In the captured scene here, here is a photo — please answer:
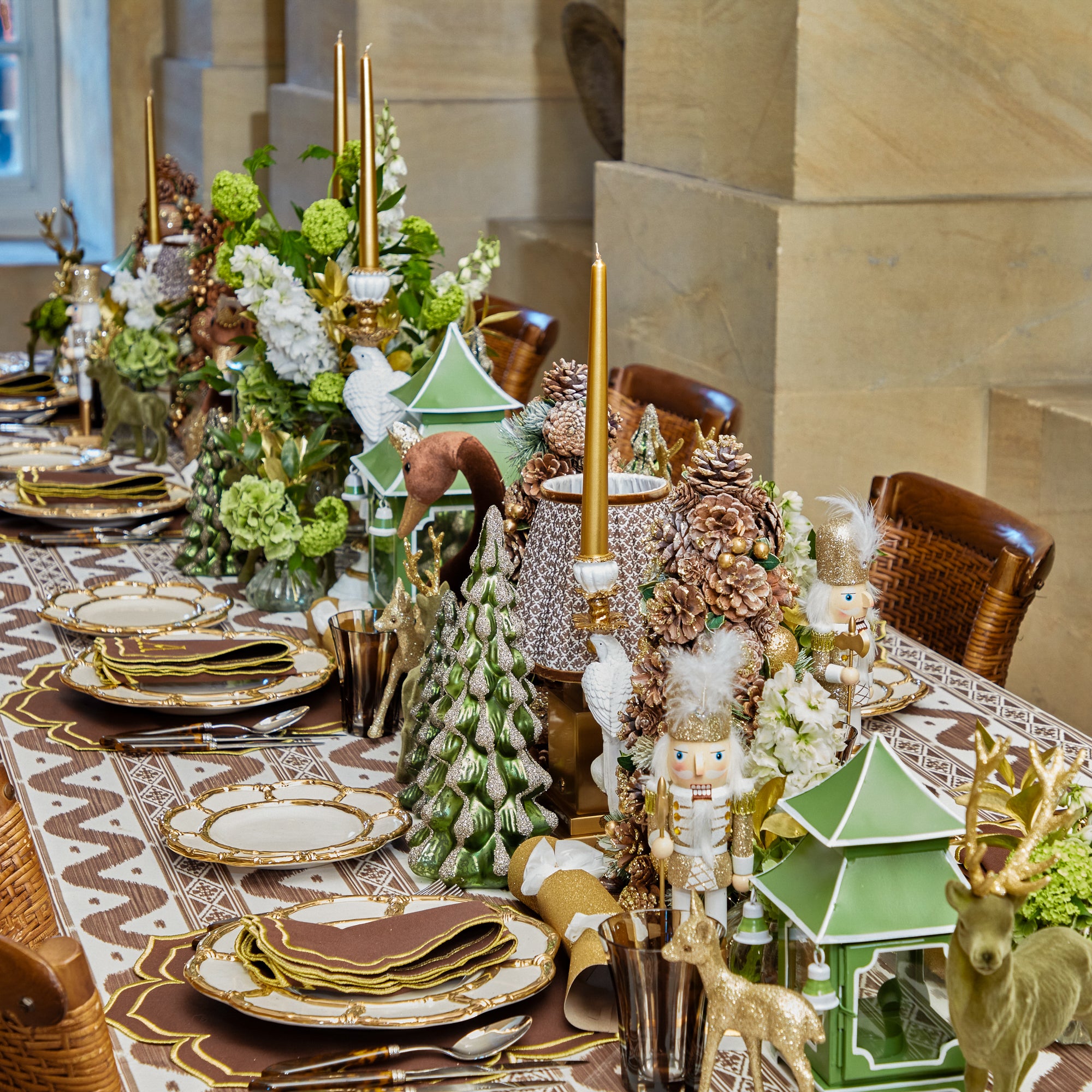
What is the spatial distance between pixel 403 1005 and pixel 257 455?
100 cm

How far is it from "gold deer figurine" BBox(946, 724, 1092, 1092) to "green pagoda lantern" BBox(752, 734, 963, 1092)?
44mm

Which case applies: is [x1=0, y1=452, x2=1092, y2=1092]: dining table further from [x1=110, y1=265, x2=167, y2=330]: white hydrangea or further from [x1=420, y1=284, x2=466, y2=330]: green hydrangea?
[x1=110, y1=265, x2=167, y2=330]: white hydrangea

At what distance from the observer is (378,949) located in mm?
984

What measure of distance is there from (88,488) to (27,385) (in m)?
0.95

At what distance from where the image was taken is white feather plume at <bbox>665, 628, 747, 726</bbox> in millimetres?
923

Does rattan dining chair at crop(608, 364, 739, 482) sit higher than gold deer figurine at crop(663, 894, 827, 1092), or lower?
higher

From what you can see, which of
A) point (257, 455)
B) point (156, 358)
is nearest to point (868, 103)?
point (156, 358)

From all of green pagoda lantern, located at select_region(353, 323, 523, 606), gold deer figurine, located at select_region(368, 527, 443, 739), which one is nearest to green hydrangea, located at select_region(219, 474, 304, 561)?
green pagoda lantern, located at select_region(353, 323, 523, 606)

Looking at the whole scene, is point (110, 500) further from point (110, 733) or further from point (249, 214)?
point (110, 733)

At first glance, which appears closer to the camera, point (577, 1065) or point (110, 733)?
point (577, 1065)

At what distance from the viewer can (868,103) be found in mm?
2840

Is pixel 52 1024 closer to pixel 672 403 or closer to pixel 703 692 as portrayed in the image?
pixel 703 692

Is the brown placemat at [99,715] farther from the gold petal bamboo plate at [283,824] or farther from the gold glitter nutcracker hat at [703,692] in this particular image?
the gold glitter nutcracker hat at [703,692]

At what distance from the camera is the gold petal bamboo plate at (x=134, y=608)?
1.70m
